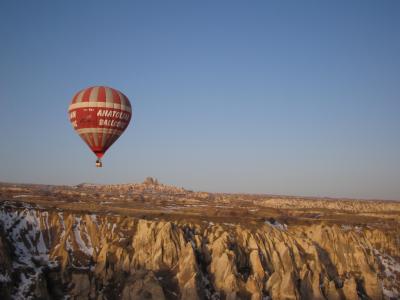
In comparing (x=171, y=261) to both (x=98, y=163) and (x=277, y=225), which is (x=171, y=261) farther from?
(x=277, y=225)

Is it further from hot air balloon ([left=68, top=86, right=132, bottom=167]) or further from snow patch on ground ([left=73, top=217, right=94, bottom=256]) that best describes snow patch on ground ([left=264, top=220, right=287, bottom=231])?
hot air balloon ([left=68, top=86, right=132, bottom=167])

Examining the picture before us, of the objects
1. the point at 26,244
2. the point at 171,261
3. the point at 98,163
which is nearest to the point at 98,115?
the point at 98,163

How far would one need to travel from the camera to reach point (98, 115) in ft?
153

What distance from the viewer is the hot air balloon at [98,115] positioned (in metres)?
46.6

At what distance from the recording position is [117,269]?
148 ft

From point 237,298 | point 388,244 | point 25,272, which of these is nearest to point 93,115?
point 25,272

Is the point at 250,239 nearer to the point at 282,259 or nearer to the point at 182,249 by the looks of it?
the point at 282,259

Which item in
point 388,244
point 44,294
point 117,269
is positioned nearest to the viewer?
point 44,294

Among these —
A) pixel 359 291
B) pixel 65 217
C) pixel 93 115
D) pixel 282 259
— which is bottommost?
pixel 359 291

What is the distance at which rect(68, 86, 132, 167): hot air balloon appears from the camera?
46625mm

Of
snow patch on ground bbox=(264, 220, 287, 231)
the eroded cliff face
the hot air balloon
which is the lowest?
the eroded cliff face

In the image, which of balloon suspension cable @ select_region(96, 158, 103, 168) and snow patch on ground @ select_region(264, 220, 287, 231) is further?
snow patch on ground @ select_region(264, 220, 287, 231)

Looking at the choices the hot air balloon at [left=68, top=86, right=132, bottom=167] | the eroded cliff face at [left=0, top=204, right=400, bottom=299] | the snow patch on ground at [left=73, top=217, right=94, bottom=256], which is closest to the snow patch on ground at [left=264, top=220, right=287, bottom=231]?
the eroded cliff face at [left=0, top=204, right=400, bottom=299]

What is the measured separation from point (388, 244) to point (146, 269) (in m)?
38.5
